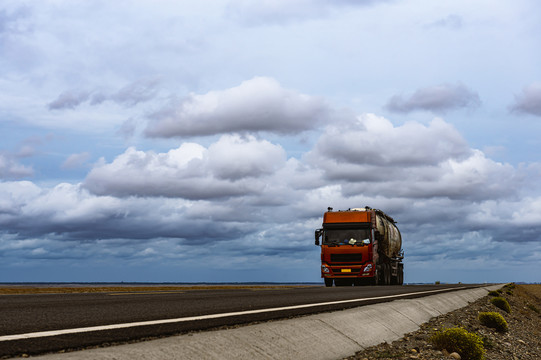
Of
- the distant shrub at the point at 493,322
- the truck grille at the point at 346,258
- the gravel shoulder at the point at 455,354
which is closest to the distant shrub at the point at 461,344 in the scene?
the gravel shoulder at the point at 455,354

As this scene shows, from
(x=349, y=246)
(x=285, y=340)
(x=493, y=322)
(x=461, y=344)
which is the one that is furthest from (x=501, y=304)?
(x=285, y=340)

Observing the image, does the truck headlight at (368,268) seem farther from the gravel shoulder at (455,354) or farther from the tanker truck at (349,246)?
the gravel shoulder at (455,354)

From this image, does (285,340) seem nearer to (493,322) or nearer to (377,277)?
(493,322)

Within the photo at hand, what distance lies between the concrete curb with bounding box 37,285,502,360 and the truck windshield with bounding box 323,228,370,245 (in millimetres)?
18330

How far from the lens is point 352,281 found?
101ft

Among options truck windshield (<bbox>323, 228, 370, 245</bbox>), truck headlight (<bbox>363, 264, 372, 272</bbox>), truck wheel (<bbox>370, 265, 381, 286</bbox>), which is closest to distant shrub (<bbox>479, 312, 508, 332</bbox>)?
truck headlight (<bbox>363, 264, 372, 272</bbox>)

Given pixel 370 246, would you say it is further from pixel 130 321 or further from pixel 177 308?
pixel 130 321

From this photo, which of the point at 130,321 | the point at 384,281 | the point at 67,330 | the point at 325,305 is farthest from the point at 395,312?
the point at 384,281

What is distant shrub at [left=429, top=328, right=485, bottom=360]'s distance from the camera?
908 cm

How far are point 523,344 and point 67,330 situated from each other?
11841 mm

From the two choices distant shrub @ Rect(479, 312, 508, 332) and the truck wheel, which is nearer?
distant shrub @ Rect(479, 312, 508, 332)

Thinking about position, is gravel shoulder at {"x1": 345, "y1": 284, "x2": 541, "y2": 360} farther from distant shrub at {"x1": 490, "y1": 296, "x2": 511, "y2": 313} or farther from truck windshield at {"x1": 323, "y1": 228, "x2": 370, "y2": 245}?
truck windshield at {"x1": 323, "y1": 228, "x2": 370, "y2": 245}

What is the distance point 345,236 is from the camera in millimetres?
29812

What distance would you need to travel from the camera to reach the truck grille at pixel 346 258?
29.5 metres
